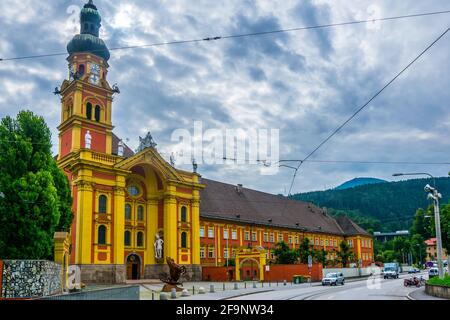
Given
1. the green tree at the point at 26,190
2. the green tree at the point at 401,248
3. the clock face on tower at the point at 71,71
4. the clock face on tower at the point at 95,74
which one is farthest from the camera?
the green tree at the point at 401,248

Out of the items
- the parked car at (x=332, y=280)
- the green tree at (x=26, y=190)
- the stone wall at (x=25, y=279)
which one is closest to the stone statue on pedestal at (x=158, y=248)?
the parked car at (x=332, y=280)

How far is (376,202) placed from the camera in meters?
163

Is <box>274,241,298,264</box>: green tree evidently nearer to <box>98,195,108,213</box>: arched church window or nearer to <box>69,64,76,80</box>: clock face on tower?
<box>98,195,108,213</box>: arched church window

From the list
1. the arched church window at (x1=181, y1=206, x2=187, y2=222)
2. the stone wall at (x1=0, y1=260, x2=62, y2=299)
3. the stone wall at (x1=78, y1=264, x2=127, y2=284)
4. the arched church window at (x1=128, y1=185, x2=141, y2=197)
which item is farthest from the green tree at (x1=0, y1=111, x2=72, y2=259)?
the arched church window at (x1=181, y1=206, x2=187, y2=222)

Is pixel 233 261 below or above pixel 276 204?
below

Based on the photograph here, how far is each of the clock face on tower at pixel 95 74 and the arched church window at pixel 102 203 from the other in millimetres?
12837

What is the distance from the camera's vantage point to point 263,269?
54.1 m

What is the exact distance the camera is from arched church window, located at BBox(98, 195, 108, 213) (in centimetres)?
4631

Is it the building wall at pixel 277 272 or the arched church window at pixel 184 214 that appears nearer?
the building wall at pixel 277 272

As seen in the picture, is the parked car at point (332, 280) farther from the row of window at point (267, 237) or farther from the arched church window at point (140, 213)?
the arched church window at point (140, 213)

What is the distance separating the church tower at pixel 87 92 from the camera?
4912 cm
